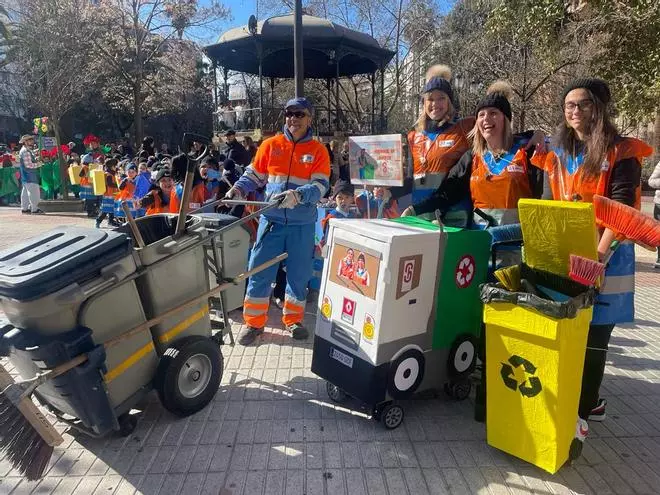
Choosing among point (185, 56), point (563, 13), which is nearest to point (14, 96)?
point (185, 56)

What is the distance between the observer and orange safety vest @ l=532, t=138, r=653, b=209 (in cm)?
238

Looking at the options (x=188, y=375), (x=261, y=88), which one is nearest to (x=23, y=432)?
(x=188, y=375)

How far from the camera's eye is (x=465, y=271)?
289 centimetres

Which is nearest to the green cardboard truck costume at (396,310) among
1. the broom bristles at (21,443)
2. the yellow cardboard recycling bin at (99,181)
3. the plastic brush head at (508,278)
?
the plastic brush head at (508,278)

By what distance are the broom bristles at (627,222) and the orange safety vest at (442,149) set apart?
1.30 meters

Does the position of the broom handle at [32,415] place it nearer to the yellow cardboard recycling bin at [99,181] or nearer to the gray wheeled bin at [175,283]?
the gray wheeled bin at [175,283]

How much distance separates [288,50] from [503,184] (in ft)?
37.0

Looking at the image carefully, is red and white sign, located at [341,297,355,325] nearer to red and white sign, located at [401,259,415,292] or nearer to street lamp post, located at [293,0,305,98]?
red and white sign, located at [401,259,415,292]

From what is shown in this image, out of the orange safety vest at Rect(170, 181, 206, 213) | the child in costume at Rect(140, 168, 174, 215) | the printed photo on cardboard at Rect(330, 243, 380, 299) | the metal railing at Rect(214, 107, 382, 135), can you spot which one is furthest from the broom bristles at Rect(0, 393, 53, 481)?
the metal railing at Rect(214, 107, 382, 135)

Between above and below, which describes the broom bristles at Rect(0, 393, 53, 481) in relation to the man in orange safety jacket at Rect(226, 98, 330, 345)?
below

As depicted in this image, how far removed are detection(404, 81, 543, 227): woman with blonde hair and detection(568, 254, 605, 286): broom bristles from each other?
79 centimetres

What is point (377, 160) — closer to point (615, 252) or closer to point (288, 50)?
point (615, 252)

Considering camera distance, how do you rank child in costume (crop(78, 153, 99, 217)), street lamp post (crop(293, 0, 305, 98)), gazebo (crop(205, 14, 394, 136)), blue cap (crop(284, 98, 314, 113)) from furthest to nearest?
child in costume (crop(78, 153, 99, 217))
gazebo (crop(205, 14, 394, 136))
street lamp post (crop(293, 0, 305, 98))
blue cap (crop(284, 98, 314, 113))

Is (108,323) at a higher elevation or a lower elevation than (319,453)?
higher
